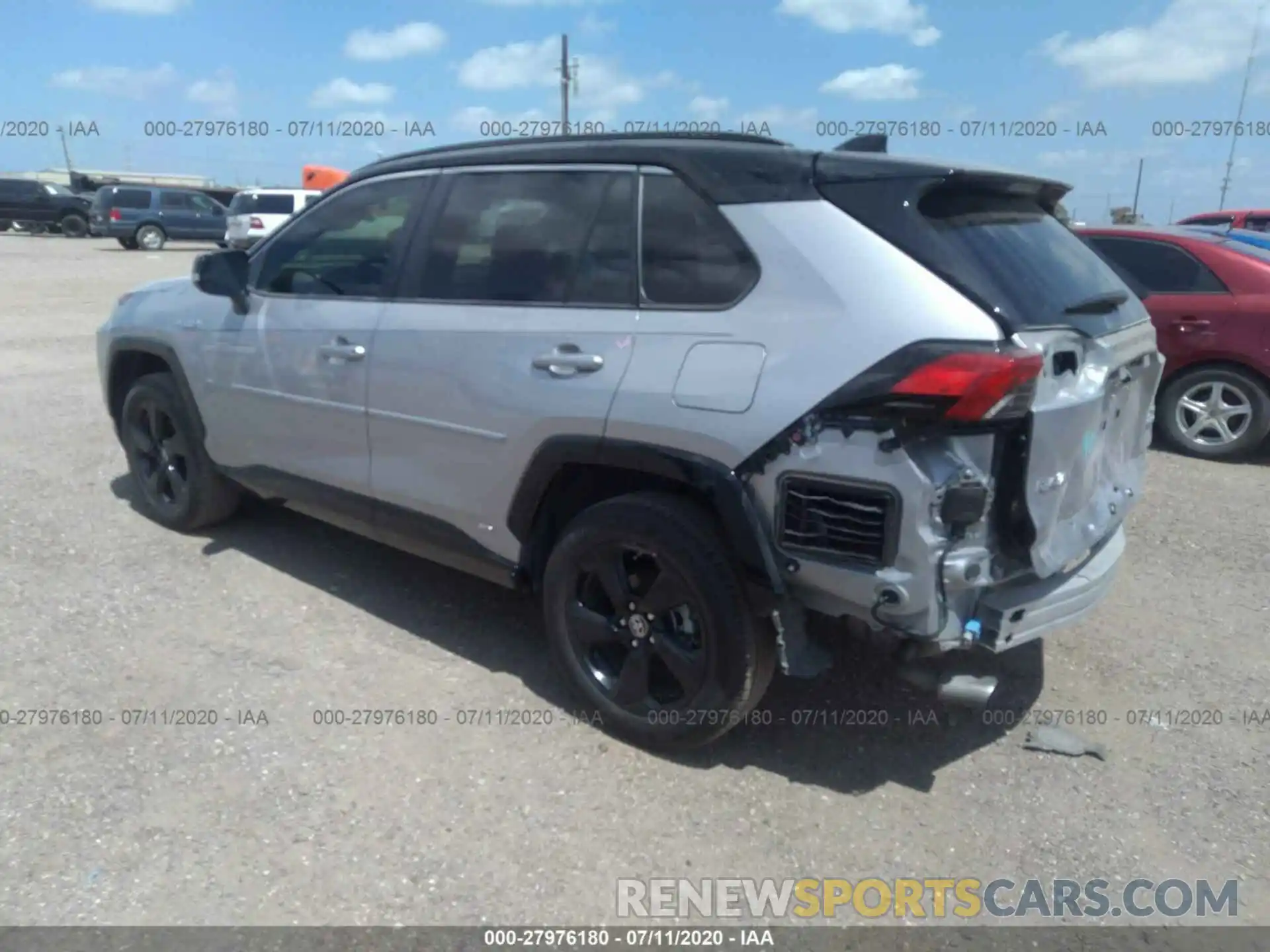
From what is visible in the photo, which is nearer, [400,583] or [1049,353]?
[1049,353]

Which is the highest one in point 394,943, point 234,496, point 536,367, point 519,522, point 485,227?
point 485,227

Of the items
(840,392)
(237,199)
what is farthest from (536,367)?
(237,199)

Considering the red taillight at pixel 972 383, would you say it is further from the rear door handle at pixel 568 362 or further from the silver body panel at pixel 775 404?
the rear door handle at pixel 568 362

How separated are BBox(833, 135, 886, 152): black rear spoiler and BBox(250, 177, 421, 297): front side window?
1664 mm

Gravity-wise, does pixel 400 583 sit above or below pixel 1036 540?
below

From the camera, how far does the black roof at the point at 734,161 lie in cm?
294

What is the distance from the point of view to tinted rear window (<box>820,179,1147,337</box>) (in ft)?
9.05

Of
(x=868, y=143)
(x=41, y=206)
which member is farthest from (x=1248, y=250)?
(x=41, y=206)

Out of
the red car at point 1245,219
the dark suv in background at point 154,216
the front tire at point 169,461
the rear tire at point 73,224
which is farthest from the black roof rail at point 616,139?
the rear tire at point 73,224

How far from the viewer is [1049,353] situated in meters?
2.76

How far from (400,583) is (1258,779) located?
11.2 feet

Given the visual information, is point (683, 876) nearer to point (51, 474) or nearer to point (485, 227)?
point (485, 227)

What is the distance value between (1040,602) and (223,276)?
352 cm

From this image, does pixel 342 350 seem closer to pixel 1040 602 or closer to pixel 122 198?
pixel 1040 602
